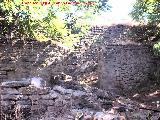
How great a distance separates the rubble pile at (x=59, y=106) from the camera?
5.01 m

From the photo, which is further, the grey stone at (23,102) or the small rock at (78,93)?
the small rock at (78,93)

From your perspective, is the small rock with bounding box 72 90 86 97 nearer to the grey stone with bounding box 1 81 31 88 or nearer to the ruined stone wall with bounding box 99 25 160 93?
the grey stone with bounding box 1 81 31 88

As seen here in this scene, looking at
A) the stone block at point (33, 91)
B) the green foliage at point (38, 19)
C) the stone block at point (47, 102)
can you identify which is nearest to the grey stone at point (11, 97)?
the stone block at point (33, 91)

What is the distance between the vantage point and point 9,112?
5113mm

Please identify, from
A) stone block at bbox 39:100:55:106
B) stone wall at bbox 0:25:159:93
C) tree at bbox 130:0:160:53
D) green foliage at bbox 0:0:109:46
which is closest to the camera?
stone block at bbox 39:100:55:106

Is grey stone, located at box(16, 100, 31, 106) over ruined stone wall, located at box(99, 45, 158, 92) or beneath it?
over

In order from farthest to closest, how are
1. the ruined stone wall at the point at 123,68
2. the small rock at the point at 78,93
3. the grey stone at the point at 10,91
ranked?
the ruined stone wall at the point at 123,68
the small rock at the point at 78,93
the grey stone at the point at 10,91

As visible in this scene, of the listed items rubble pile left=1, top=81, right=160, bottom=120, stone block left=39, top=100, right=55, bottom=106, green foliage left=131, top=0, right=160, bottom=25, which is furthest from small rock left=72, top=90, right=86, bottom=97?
green foliage left=131, top=0, right=160, bottom=25

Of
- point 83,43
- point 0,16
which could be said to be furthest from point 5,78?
point 83,43

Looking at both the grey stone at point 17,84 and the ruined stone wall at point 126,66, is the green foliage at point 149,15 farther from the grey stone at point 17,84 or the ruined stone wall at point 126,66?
the grey stone at point 17,84

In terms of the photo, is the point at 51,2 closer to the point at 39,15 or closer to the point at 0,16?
the point at 39,15

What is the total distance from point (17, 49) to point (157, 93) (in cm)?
540

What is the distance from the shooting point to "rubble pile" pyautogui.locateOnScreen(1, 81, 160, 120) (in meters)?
5.01

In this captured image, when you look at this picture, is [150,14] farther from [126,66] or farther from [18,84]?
[18,84]
